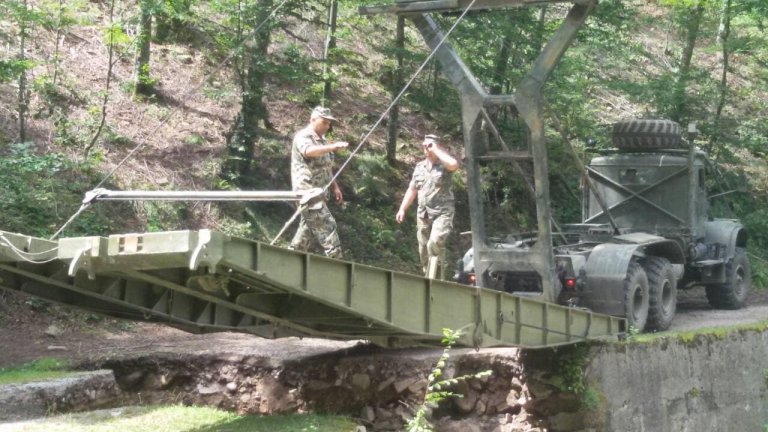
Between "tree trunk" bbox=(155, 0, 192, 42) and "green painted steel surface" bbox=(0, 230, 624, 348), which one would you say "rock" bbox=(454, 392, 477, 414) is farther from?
"tree trunk" bbox=(155, 0, 192, 42)

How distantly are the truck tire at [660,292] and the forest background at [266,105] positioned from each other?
2508 mm

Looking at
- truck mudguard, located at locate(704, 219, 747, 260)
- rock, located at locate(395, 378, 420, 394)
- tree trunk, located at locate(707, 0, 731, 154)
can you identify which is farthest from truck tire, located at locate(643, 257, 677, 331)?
tree trunk, located at locate(707, 0, 731, 154)

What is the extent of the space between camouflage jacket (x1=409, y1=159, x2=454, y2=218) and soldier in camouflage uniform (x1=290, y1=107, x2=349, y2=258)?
1870mm

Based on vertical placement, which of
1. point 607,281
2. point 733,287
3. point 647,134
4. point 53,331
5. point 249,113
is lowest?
point 53,331

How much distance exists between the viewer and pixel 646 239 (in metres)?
12.7

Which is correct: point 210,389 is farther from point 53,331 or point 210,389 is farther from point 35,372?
point 53,331

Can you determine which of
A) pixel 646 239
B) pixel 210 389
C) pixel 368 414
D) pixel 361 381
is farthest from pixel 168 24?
pixel 368 414

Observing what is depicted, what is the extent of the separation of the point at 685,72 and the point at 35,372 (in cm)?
1617

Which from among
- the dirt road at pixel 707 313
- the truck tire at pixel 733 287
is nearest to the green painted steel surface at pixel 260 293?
the dirt road at pixel 707 313

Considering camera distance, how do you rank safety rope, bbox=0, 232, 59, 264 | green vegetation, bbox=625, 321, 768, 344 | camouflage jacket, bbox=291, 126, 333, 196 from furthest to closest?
green vegetation, bbox=625, 321, 768, 344 → camouflage jacket, bbox=291, 126, 333, 196 → safety rope, bbox=0, 232, 59, 264

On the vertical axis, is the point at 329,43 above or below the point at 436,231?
above

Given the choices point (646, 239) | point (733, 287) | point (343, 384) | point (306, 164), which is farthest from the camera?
point (733, 287)

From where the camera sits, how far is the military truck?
11.7 metres

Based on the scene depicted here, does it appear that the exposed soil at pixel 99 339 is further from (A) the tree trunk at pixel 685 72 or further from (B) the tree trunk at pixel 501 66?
(A) the tree trunk at pixel 685 72
